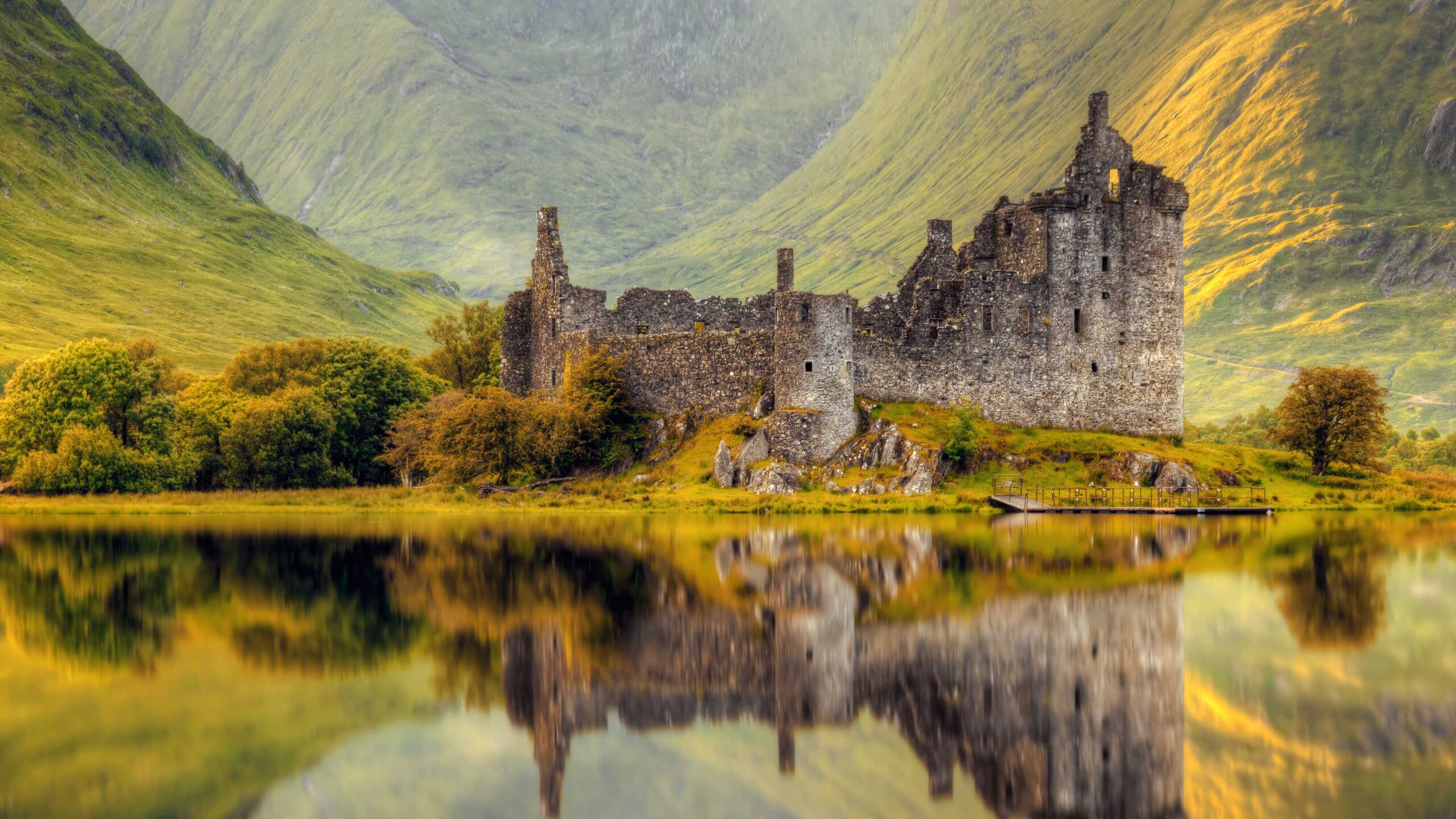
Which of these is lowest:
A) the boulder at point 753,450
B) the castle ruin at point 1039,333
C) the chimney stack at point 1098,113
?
the boulder at point 753,450

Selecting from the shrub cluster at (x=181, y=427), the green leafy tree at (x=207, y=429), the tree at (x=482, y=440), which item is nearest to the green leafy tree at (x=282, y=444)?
the shrub cluster at (x=181, y=427)

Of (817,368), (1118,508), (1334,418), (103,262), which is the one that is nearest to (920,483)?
(817,368)

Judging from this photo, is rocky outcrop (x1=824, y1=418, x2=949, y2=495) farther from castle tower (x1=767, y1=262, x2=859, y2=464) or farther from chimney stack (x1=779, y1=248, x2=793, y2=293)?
chimney stack (x1=779, y1=248, x2=793, y2=293)

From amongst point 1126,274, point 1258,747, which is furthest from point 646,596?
point 1126,274

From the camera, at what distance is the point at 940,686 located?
66.9ft

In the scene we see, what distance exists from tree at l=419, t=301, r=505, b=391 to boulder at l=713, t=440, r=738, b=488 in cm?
2494

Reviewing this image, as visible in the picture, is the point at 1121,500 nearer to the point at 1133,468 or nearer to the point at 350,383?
the point at 1133,468

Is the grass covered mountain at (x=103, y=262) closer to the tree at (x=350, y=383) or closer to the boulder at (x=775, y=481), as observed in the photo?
the tree at (x=350, y=383)

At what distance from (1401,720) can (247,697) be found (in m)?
16.3

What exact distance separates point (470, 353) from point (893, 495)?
1405 inches

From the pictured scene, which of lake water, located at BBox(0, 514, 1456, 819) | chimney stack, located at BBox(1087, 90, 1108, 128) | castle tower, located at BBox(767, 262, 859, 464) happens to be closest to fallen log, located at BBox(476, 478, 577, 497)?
castle tower, located at BBox(767, 262, 859, 464)

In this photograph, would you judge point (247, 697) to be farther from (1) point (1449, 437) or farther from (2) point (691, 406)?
(1) point (1449, 437)

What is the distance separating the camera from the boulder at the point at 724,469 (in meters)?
51.6

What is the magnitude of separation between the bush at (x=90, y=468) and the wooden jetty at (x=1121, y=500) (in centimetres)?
3618
